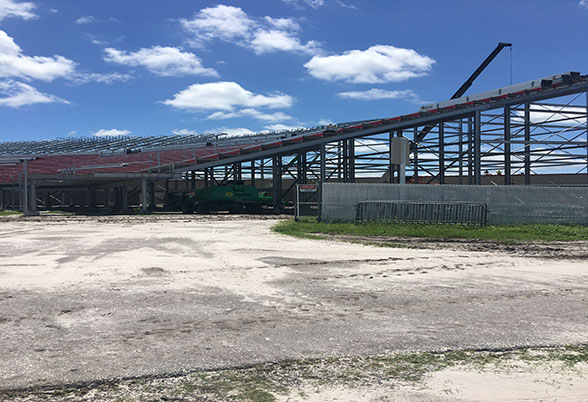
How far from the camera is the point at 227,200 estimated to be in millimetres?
36594

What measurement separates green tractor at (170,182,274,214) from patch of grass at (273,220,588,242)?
688 inches

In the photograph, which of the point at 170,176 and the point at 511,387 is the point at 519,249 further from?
the point at 170,176

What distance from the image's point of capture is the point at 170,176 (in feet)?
116

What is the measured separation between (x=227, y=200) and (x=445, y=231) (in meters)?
21.7

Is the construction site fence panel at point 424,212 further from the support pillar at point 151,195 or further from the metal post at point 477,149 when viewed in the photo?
the support pillar at point 151,195

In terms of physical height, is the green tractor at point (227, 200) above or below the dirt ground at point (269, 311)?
above

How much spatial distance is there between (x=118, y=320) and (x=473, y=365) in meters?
3.93

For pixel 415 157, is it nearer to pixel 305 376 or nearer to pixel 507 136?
pixel 507 136

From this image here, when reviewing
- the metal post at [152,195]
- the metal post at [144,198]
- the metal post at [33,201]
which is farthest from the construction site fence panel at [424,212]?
the metal post at [152,195]

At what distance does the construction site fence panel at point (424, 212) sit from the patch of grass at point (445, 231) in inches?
30.1

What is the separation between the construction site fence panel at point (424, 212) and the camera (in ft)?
66.2

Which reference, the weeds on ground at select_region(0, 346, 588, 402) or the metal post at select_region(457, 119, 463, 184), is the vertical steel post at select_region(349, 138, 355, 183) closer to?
the metal post at select_region(457, 119, 463, 184)

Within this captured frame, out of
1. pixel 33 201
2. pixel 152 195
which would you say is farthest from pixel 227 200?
pixel 33 201

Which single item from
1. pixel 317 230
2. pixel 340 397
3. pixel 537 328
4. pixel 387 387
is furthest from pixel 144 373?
pixel 317 230
